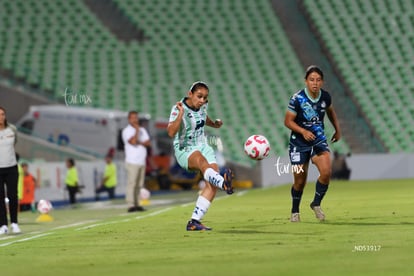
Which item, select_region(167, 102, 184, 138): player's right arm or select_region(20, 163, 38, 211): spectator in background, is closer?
select_region(167, 102, 184, 138): player's right arm

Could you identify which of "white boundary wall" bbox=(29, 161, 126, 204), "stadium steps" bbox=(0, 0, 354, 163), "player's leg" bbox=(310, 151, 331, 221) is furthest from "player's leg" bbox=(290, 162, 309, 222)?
"stadium steps" bbox=(0, 0, 354, 163)

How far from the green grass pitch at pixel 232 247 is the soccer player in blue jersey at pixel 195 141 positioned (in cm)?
39

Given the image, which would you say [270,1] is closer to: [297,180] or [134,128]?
[134,128]

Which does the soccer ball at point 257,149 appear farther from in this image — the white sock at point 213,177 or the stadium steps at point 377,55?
the stadium steps at point 377,55

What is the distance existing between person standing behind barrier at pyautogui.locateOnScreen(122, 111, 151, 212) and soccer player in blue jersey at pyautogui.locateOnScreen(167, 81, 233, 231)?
9189mm

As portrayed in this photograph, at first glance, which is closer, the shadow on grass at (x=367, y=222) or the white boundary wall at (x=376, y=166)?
the shadow on grass at (x=367, y=222)

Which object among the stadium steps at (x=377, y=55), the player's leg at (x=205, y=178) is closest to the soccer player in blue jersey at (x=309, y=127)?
the player's leg at (x=205, y=178)

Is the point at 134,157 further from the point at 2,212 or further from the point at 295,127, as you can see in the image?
the point at 295,127

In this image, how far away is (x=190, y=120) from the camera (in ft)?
45.1

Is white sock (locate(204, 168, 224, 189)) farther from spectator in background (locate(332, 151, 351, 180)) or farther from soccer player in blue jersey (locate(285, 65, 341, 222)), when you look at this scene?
spectator in background (locate(332, 151, 351, 180))

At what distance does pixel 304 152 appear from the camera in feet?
48.5

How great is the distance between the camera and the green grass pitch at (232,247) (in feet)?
30.2

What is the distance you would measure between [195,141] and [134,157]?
31.0 ft

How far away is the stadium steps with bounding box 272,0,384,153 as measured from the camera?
42.9 meters
